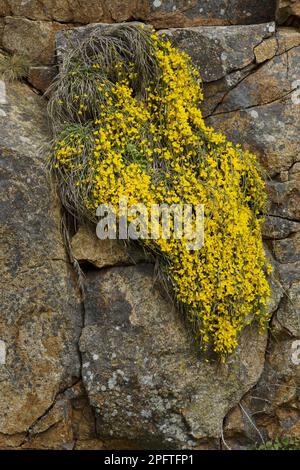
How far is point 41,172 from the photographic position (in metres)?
5.36

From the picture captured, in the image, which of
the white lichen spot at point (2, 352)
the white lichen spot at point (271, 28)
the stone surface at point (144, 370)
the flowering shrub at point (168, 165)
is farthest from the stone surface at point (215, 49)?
the white lichen spot at point (2, 352)

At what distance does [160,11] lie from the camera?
6.29 m

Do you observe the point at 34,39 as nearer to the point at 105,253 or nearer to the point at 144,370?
the point at 105,253

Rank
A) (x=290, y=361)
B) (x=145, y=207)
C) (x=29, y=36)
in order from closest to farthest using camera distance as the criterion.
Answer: (x=145, y=207) < (x=290, y=361) < (x=29, y=36)

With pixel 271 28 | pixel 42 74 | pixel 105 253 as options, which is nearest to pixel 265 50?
pixel 271 28

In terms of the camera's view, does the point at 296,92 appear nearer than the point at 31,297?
No

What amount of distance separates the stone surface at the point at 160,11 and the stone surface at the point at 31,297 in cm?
168

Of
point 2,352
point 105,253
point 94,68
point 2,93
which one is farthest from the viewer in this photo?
point 2,93

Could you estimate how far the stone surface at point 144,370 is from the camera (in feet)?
17.2

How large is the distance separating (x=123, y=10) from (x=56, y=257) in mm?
2743

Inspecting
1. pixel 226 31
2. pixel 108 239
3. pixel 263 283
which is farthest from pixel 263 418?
pixel 226 31

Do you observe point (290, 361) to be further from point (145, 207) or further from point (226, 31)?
point (226, 31)

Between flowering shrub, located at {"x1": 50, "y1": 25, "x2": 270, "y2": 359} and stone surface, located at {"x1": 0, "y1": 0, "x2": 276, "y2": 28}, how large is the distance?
1.96 ft

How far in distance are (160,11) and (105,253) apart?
268 centimetres
